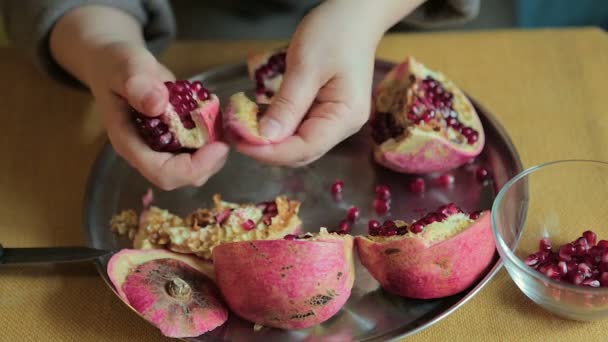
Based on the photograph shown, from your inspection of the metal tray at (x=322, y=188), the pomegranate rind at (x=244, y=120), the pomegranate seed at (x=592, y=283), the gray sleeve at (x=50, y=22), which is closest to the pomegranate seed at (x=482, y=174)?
Result: the metal tray at (x=322, y=188)

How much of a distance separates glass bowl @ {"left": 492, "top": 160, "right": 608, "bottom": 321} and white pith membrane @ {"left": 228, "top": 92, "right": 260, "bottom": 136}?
1.01 feet

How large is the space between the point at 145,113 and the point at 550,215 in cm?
55

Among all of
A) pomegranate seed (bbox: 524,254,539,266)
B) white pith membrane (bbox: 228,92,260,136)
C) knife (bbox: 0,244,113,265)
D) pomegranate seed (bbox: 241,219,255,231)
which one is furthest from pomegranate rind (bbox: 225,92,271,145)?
pomegranate seed (bbox: 524,254,539,266)

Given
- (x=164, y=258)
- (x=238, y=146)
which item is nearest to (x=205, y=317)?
(x=164, y=258)

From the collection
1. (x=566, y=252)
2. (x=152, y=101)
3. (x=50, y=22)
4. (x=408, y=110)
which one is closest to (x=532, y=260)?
(x=566, y=252)

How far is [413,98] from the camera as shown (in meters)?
1.01

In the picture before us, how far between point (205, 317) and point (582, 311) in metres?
0.44

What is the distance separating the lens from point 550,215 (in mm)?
950

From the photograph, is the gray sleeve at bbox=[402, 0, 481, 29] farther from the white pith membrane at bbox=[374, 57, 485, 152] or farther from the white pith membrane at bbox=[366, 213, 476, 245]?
the white pith membrane at bbox=[366, 213, 476, 245]

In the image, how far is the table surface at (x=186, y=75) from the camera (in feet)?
2.89

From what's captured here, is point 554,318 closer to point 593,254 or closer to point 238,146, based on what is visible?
point 593,254

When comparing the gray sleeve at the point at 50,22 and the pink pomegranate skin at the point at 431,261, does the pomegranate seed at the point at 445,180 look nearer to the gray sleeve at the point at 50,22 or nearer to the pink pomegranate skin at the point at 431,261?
the pink pomegranate skin at the point at 431,261

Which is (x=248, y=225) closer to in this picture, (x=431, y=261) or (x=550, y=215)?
(x=431, y=261)

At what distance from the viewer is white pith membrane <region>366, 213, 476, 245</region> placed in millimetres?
811
